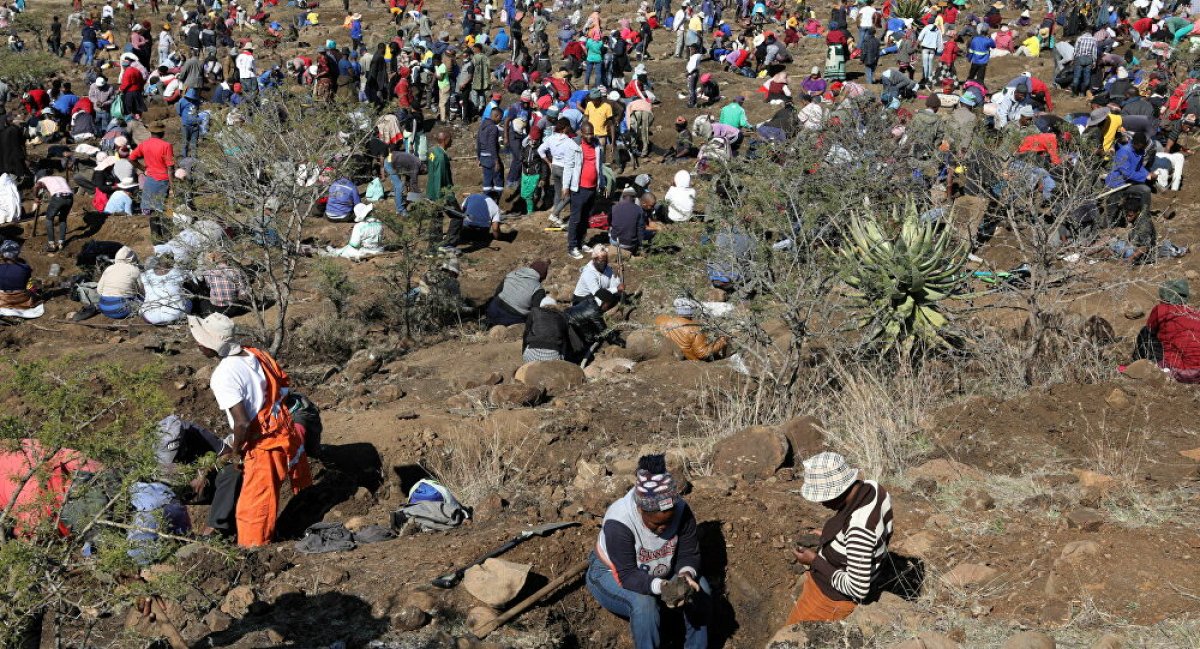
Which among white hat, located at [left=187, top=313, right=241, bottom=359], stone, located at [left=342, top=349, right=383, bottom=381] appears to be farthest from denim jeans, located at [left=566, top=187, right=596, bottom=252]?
white hat, located at [left=187, top=313, right=241, bottom=359]

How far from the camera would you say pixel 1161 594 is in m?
5.51

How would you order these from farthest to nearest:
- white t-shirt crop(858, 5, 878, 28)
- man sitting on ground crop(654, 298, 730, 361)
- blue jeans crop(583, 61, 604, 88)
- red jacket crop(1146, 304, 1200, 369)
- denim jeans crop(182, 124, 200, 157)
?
white t-shirt crop(858, 5, 878, 28), blue jeans crop(583, 61, 604, 88), denim jeans crop(182, 124, 200, 157), man sitting on ground crop(654, 298, 730, 361), red jacket crop(1146, 304, 1200, 369)

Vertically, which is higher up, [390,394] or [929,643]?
[929,643]

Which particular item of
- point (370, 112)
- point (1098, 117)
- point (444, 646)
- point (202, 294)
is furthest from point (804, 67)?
point (444, 646)

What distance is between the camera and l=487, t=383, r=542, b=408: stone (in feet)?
31.0

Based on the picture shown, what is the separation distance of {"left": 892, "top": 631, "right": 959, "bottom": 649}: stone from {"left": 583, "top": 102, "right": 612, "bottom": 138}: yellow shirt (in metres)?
13.3

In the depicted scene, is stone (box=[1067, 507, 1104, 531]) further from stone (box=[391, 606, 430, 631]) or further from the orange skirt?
stone (box=[391, 606, 430, 631])

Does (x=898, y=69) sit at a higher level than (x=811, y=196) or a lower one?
lower

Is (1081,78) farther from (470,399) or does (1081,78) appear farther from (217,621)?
(217,621)

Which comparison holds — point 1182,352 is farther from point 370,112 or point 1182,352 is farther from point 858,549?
point 370,112

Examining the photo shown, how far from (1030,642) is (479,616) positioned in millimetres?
2634

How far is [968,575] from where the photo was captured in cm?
599

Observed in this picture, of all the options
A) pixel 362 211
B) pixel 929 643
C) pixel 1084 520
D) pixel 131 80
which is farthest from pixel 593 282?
pixel 131 80

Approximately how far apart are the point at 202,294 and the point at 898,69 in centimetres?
1489
